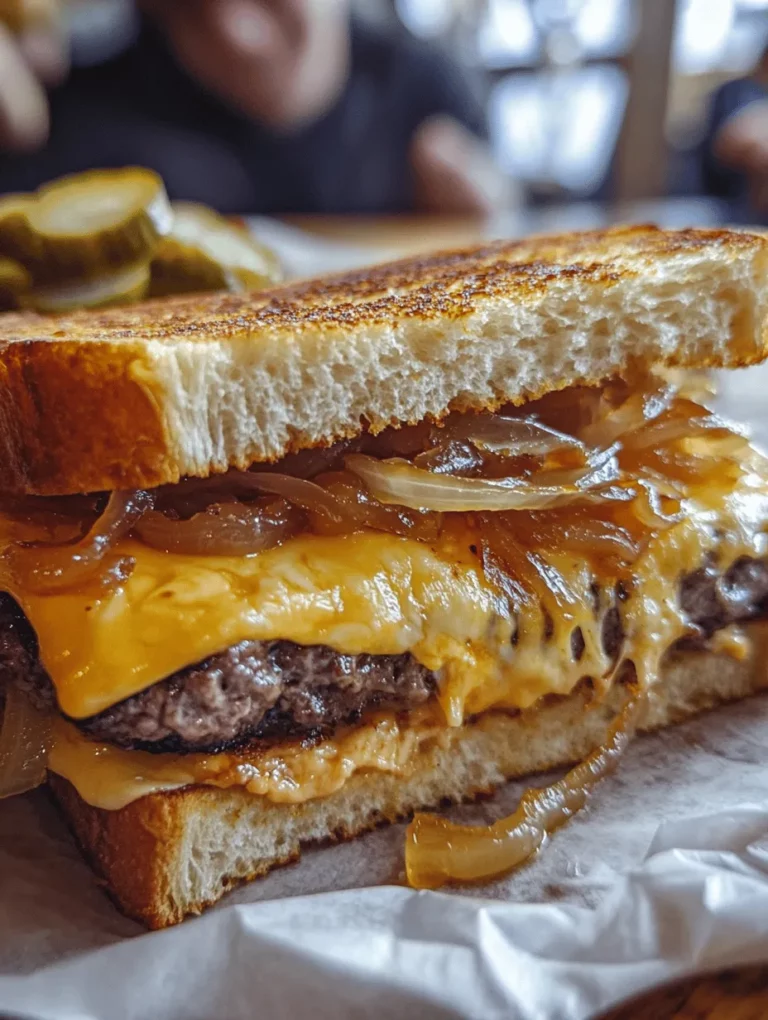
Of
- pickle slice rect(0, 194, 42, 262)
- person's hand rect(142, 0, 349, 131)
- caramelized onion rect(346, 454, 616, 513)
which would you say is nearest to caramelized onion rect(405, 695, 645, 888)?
caramelized onion rect(346, 454, 616, 513)

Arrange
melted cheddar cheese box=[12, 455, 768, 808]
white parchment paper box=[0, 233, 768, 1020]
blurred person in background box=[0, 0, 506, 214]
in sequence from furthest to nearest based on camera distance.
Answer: blurred person in background box=[0, 0, 506, 214], melted cheddar cheese box=[12, 455, 768, 808], white parchment paper box=[0, 233, 768, 1020]

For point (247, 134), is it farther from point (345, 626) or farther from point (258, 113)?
point (345, 626)

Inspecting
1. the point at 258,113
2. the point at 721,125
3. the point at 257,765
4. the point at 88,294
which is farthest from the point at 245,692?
the point at 721,125

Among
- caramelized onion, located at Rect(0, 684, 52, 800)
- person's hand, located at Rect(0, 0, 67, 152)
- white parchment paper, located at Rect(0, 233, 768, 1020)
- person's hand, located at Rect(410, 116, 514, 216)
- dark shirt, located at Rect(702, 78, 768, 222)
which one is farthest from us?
dark shirt, located at Rect(702, 78, 768, 222)

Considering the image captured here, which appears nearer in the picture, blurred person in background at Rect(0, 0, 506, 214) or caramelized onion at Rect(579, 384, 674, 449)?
caramelized onion at Rect(579, 384, 674, 449)

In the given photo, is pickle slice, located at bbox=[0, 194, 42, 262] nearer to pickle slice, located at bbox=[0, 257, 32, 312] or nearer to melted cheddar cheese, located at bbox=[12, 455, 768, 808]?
pickle slice, located at bbox=[0, 257, 32, 312]

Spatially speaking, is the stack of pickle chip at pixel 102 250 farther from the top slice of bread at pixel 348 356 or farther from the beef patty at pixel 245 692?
the beef patty at pixel 245 692

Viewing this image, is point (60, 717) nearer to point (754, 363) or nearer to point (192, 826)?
point (192, 826)

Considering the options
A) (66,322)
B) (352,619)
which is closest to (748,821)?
(352,619)
